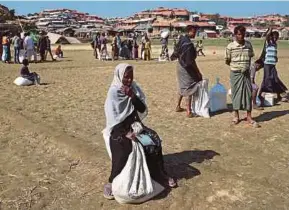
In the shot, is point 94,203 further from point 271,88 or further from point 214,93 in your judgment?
point 271,88

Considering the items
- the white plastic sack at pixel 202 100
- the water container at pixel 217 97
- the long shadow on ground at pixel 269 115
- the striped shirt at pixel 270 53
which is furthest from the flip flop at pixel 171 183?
the striped shirt at pixel 270 53

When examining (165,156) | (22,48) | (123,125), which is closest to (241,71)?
(165,156)

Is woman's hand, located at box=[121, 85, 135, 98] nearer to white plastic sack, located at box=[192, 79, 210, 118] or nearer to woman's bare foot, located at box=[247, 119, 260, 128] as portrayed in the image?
woman's bare foot, located at box=[247, 119, 260, 128]

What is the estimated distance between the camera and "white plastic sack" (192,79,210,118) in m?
8.01

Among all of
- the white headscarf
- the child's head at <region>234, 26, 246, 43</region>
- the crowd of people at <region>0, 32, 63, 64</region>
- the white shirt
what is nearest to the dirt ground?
the white headscarf

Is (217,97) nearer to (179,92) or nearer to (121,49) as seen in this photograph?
(179,92)

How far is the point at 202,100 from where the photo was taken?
8.09 meters

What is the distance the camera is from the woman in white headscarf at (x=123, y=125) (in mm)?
4660

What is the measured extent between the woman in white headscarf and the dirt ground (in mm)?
381

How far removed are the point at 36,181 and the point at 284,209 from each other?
2.75m

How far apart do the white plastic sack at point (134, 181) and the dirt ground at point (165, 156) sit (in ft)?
0.34

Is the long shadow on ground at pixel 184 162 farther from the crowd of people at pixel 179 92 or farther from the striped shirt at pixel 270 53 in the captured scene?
the striped shirt at pixel 270 53

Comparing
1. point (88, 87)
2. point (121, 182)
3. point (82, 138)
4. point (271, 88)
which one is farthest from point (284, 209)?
point (88, 87)

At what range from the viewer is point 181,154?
Answer: 606cm
